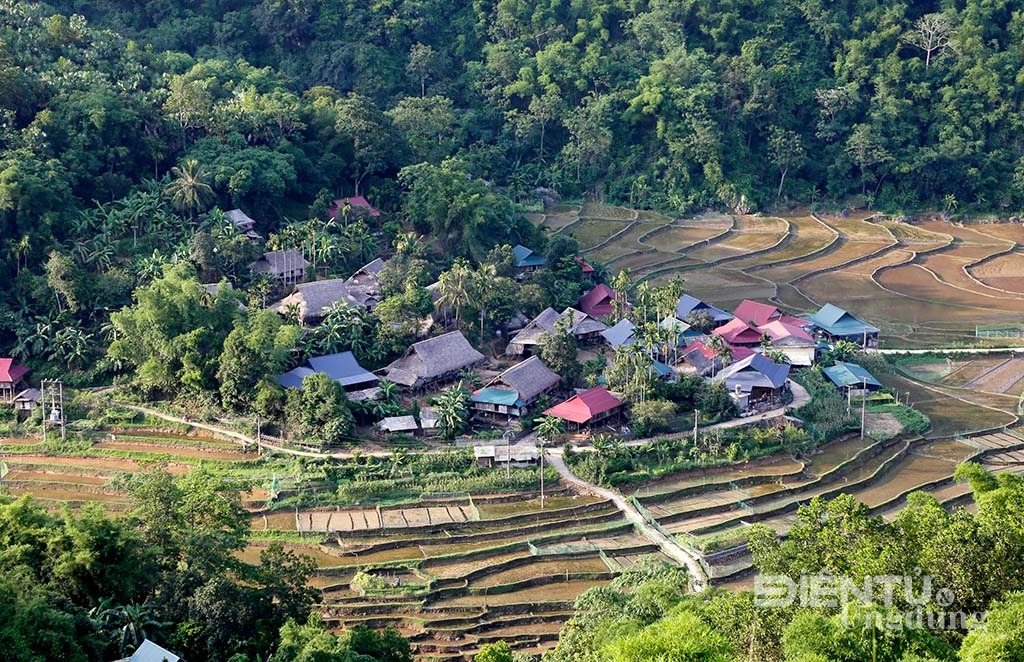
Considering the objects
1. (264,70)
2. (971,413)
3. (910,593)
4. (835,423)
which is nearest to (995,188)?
(971,413)

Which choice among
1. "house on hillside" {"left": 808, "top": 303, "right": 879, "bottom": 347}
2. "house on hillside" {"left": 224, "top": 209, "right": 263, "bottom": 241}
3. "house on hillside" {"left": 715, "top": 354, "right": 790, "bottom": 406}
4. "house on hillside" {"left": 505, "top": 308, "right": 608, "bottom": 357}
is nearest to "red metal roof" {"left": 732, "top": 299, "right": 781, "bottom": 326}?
"house on hillside" {"left": 808, "top": 303, "right": 879, "bottom": 347}

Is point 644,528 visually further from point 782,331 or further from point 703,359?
point 782,331

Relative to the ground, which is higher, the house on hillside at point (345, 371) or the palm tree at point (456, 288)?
the palm tree at point (456, 288)

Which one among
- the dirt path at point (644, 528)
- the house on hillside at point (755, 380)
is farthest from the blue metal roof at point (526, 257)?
the dirt path at point (644, 528)

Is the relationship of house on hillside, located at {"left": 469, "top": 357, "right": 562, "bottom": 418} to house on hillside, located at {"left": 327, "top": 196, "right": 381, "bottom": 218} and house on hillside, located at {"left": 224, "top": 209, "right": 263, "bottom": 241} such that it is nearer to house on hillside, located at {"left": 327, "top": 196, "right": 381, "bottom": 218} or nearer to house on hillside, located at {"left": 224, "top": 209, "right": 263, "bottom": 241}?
house on hillside, located at {"left": 327, "top": 196, "right": 381, "bottom": 218}

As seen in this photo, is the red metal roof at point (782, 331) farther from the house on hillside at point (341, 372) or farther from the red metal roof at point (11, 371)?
the red metal roof at point (11, 371)

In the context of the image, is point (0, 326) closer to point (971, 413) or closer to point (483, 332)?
point (483, 332)
